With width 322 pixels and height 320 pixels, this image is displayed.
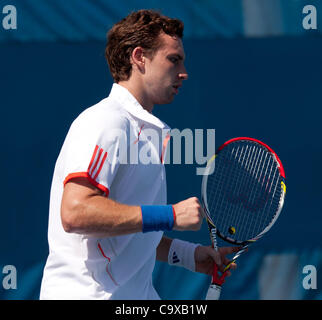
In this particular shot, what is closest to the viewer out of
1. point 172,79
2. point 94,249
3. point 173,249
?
point 94,249

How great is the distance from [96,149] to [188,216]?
1.16ft

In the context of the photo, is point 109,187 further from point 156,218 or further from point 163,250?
point 163,250

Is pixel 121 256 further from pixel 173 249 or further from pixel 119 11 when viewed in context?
pixel 119 11

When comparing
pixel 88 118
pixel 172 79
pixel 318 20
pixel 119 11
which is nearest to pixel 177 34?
pixel 172 79

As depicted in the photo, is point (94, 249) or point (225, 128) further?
point (225, 128)

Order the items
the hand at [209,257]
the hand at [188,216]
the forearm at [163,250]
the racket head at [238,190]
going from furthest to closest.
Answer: the racket head at [238,190]
the forearm at [163,250]
the hand at [209,257]
the hand at [188,216]

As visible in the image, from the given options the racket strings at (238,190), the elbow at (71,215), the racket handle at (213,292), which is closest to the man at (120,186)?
the elbow at (71,215)

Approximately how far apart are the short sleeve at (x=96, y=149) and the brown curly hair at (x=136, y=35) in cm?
38

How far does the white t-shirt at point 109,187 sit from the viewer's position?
2129mm

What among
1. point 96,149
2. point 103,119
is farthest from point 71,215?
point 103,119

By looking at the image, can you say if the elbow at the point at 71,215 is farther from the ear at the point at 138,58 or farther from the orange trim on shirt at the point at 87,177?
the ear at the point at 138,58

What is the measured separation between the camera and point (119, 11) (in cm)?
389

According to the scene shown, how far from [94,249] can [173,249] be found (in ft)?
1.82

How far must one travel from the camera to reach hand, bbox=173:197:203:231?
7.02 ft
